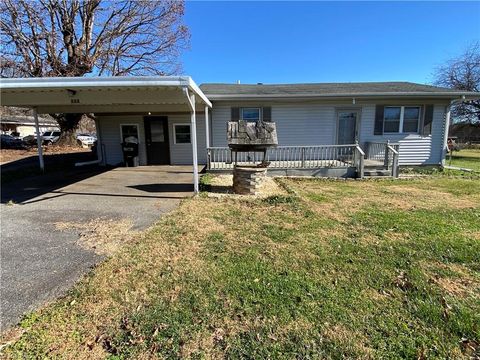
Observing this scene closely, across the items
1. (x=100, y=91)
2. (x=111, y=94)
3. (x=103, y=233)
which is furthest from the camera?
(x=111, y=94)

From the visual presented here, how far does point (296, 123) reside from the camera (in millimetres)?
11070

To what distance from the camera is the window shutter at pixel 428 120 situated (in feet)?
35.3

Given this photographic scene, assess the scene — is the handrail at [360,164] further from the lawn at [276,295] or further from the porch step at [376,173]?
the lawn at [276,295]

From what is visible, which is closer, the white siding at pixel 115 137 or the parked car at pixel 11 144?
the white siding at pixel 115 137

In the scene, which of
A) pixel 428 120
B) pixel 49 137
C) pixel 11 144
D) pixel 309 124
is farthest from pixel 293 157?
pixel 49 137

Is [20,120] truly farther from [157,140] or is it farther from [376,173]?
[376,173]

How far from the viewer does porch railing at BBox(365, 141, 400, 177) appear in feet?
30.5

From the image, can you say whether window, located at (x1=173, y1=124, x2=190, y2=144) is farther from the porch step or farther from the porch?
the porch step

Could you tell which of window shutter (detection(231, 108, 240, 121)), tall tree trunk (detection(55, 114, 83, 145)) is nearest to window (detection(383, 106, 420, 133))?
window shutter (detection(231, 108, 240, 121))

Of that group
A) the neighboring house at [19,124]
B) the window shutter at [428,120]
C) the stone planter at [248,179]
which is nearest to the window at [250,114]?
the stone planter at [248,179]

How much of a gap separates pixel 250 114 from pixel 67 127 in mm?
15443

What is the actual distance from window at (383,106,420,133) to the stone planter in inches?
280

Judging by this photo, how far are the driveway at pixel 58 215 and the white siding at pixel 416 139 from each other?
294 inches

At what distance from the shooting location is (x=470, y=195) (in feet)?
22.7
